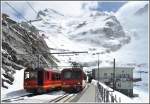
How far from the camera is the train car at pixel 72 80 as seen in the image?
4794 centimetres

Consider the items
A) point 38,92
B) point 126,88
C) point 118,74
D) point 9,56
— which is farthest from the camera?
point 118,74

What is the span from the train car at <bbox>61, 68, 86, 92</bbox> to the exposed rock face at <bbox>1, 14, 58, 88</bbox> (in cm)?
830

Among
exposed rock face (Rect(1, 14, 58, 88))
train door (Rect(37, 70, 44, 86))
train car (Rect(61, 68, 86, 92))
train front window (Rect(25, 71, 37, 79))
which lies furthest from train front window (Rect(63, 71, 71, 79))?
exposed rock face (Rect(1, 14, 58, 88))

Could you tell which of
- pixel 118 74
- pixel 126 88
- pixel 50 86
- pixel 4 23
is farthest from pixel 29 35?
pixel 118 74

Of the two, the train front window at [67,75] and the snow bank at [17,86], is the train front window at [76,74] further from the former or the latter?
the snow bank at [17,86]

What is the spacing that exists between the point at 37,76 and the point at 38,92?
1760mm

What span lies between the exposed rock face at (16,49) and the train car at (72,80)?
830 centimetres

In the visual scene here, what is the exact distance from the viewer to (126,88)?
416 ft

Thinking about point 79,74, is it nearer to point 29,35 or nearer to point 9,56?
point 9,56

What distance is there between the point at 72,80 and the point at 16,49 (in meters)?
24.9

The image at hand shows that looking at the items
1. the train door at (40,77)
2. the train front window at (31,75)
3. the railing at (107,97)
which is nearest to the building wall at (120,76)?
the train front window at (31,75)

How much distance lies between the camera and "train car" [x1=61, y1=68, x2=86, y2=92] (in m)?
47.9

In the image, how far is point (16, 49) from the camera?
232ft

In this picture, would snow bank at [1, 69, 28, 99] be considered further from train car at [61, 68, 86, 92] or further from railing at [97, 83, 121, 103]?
railing at [97, 83, 121, 103]
